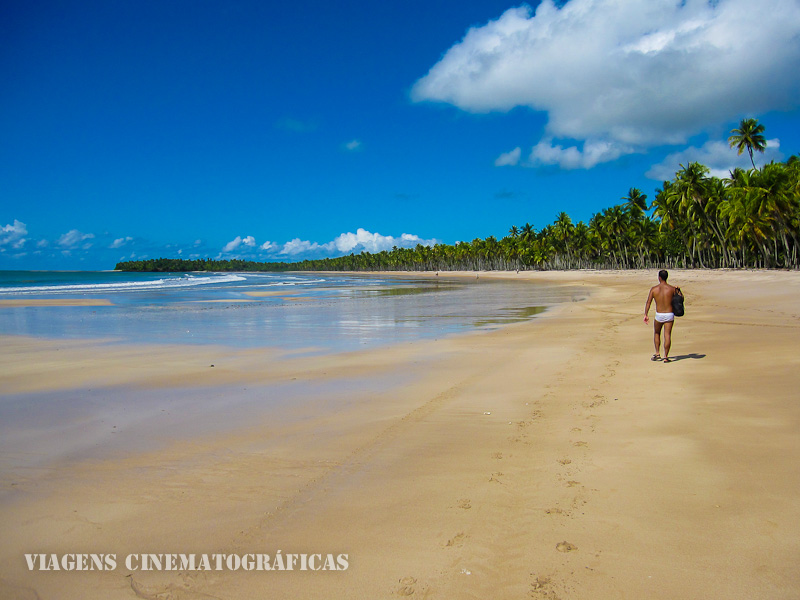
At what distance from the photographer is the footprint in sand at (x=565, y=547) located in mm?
3109

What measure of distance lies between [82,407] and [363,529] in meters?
5.61

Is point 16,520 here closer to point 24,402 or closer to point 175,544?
point 175,544

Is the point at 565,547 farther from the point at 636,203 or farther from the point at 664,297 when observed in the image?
the point at 636,203

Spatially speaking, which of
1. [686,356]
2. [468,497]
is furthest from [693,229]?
[468,497]

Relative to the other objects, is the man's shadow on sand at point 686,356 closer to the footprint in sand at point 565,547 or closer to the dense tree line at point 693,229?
the footprint in sand at point 565,547

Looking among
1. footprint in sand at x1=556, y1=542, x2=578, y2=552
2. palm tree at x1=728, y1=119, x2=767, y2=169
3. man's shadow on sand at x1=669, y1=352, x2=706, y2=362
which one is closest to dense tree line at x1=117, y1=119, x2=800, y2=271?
palm tree at x1=728, y1=119, x2=767, y2=169

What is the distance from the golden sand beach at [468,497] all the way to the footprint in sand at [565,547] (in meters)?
0.02

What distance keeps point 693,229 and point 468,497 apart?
7329 cm

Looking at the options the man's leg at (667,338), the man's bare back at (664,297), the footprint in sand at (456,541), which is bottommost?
the footprint in sand at (456,541)

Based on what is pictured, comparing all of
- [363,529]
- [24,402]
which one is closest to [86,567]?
[363,529]

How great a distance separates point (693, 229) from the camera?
65.2 meters

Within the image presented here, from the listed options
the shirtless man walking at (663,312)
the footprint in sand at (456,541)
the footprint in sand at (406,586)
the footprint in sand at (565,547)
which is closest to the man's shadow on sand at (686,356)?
the shirtless man walking at (663,312)

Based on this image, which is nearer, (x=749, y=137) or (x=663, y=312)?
(x=663, y=312)

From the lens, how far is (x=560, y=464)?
4.44 metres
